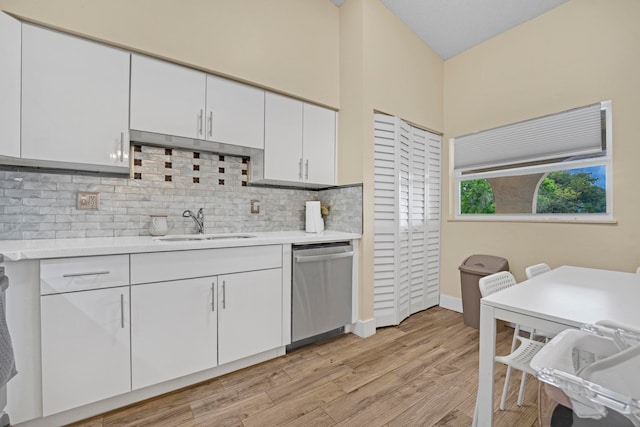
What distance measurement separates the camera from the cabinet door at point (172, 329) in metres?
1.56

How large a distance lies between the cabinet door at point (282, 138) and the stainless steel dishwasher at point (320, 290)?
71 cm

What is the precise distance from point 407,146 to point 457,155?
78cm

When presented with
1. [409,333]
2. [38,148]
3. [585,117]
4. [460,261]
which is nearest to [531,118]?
[585,117]

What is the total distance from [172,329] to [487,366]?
66.3 inches

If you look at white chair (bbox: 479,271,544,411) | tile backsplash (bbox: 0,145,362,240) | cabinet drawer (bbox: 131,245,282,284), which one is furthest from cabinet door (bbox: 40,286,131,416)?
white chair (bbox: 479,271,544,411)

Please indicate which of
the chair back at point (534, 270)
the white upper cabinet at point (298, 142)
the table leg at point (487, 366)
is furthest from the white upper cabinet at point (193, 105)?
the chair back at point (534, 270)

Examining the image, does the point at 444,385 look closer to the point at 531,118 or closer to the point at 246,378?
the point at 246,378

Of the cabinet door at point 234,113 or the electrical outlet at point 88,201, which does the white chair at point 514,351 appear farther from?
the electrical outlet at point 88,201

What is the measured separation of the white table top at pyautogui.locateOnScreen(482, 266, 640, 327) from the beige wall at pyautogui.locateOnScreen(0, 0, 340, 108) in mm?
2181

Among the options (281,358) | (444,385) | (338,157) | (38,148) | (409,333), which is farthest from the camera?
(338,157)

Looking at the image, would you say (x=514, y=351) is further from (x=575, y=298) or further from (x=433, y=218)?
(x=433, y=218)

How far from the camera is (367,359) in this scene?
84.2 inches

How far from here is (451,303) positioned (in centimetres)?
325

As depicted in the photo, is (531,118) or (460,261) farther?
(460,261)
